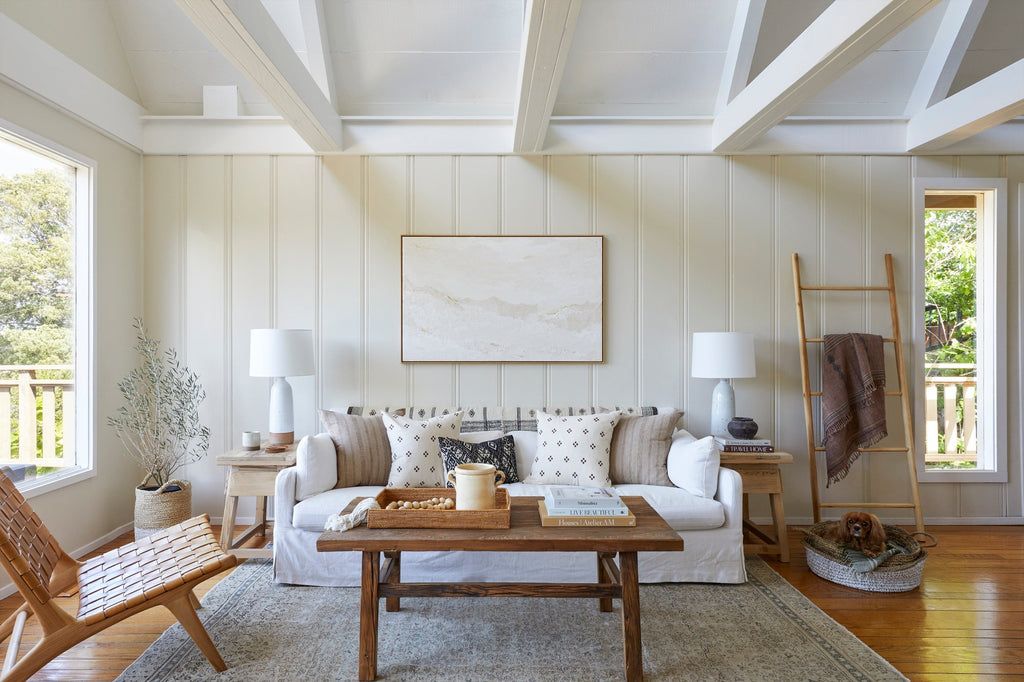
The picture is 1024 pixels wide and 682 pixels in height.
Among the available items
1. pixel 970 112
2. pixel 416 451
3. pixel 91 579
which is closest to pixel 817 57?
pixel 970 112

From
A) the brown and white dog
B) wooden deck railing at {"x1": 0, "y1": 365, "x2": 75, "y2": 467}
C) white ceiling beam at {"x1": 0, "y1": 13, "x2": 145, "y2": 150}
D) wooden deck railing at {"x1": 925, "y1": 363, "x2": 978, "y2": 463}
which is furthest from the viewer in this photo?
wooden deck railing at {"x1": 925, "y1": 363, "x2": 978, "y2": 463}

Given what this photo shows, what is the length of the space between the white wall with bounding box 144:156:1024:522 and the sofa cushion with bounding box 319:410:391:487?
0.58 meters

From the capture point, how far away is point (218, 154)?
3.95m

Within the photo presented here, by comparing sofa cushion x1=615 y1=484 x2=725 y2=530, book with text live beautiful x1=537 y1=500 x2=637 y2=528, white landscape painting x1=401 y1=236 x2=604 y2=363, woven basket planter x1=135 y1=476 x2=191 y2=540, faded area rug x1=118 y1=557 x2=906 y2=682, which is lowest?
faded area rug x1=118 y1=557 x2=906 y2=682

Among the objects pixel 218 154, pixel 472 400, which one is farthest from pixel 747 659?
pixel 218 154

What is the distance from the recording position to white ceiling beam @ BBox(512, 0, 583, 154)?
2194 millimetres

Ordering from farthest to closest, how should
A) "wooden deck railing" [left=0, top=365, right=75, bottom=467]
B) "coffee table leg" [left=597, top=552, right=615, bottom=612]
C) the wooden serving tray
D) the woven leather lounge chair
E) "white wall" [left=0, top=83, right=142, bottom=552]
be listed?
"white wall" [left=0, top=83, right=142, bottom=552] < "wooden deck railing" [left=0, top=365, right=75, bottom=467] < "coffee table leg" [left=597, top=552, right=615, bottom=612] < the wooden serving tray < the woven leather lounge chair

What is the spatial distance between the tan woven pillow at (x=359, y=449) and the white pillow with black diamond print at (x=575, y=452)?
2.70 ft

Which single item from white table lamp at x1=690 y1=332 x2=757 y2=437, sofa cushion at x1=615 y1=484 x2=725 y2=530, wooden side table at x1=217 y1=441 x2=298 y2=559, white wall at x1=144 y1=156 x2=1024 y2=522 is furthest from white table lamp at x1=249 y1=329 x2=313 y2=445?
white table lamp at x1=690 y1=332 x2=757 y2=437

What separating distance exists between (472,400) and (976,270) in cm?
354

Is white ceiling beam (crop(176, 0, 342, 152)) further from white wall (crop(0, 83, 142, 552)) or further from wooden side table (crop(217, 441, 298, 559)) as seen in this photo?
wooden side table (crop(217, 441, 298, 559))

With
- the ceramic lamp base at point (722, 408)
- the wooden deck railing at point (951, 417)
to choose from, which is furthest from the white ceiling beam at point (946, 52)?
the ceramic lamp base at point (722, 408)

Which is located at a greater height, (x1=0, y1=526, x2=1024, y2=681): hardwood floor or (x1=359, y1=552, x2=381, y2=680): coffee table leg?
(x1=359, y1=552, x2=381, y2=680): coffee table leg

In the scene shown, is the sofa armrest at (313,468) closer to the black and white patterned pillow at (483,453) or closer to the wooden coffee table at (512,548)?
the black and white patterned pillow at (483,453)
